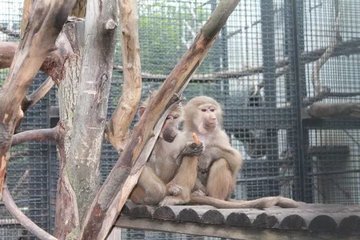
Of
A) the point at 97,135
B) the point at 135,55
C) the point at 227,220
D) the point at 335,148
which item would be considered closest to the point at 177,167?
the point at 227,220

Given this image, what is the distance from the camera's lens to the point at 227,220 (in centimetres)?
361

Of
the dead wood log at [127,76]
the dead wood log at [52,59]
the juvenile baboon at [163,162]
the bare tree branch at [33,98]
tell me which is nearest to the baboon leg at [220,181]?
the juvenile baboon at [163,162]

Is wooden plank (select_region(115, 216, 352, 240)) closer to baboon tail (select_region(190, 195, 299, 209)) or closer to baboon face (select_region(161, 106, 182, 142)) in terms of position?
baboon tail (select_region(190, 195, 299, 209))

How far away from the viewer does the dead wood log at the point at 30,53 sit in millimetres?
2322

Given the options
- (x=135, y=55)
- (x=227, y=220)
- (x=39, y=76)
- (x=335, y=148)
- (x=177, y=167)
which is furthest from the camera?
(x=39, y=76)

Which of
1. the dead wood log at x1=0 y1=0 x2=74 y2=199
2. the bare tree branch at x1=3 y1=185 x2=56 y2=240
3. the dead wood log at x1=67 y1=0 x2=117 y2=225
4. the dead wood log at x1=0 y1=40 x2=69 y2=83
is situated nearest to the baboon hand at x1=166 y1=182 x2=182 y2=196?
the bare tree branch at x1=3 y1=185 x2=56 y2=240

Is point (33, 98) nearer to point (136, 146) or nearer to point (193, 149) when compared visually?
point (193, 149)

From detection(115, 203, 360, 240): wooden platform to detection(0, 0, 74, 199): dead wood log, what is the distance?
1208mm

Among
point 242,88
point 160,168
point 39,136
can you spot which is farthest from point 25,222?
point 242,88

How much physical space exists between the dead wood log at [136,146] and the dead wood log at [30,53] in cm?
52

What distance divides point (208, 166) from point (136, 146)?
6.61ft

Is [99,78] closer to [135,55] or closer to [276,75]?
[135,55]

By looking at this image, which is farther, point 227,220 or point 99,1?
point 227,220

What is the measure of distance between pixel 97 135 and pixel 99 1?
61 cm
